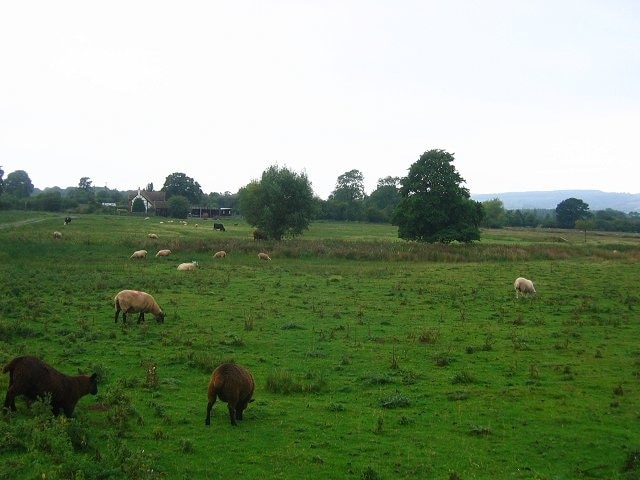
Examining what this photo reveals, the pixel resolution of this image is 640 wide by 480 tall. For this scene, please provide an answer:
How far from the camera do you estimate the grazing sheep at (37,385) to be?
1066 cm

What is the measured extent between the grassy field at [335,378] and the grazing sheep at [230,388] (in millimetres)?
410

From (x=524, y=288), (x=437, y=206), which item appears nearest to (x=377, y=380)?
(x=524, y=288)

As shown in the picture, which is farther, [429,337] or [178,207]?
[178,207]

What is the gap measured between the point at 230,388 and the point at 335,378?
171 inches

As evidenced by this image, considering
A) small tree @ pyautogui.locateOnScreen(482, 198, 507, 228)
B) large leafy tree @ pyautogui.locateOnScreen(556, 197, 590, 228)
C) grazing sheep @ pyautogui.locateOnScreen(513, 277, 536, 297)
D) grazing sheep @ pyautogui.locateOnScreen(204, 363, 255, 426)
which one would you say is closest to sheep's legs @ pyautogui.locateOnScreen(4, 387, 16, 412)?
grazing sheep @ pyautogui.locateOnScreen(204, 363, 255, 426)

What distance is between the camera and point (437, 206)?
6253cm

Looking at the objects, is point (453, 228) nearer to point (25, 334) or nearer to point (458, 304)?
point (458, 304)

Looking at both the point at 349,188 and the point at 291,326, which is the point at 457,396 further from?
the point at 349,188

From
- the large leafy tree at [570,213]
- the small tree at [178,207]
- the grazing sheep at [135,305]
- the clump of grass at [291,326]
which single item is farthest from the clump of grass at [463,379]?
the large leafy tree at [570,213]

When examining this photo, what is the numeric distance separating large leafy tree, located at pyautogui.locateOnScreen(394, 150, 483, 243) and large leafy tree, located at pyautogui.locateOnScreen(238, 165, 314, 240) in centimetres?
1082

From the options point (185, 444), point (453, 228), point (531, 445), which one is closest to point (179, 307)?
point (185, 444)

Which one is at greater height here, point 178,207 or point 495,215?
point 495,215

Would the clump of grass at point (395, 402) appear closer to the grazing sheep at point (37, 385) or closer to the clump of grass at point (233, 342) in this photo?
the clump of grass at point (233, 342)

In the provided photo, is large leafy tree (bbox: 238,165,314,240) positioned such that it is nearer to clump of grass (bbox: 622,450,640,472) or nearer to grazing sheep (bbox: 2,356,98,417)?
grazing sheep (bbox: 2,356,98,417)
